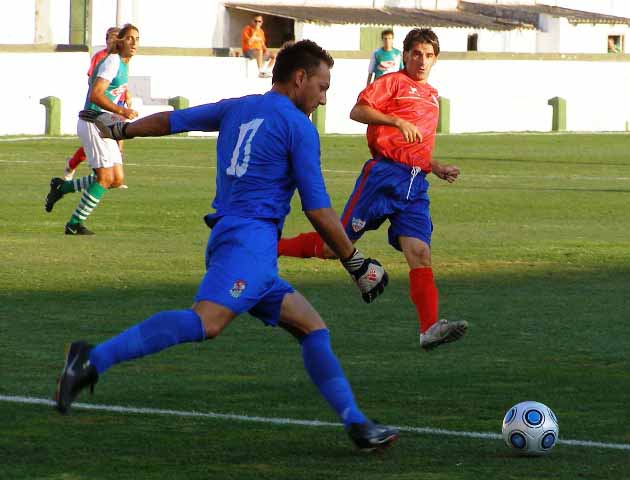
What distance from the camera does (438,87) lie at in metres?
42.6

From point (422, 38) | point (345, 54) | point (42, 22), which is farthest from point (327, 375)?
point (42, 22)

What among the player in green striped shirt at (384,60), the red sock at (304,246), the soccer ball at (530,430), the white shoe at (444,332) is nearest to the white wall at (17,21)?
the player in green striped shirt at (384,60)

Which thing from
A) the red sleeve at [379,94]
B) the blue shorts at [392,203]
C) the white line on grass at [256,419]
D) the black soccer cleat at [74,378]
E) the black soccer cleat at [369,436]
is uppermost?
the red sleeve at [379,94]

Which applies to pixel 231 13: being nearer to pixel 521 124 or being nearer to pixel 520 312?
pixel 521 124

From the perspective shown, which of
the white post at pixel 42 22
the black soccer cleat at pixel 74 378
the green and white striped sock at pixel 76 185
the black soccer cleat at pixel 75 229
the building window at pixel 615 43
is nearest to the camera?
the black soccer cleat at pixel 74 378

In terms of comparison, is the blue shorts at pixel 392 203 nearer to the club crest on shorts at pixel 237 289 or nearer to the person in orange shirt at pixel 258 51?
the club crest on shorts at pixel 237 289

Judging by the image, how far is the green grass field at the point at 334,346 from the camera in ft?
22.6

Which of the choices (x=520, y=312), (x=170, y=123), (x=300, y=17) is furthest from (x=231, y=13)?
(x=170, y=123)

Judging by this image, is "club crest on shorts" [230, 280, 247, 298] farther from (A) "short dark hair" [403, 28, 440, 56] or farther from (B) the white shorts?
(B) the white shorts

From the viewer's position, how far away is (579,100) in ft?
150

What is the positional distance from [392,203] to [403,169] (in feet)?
0.82

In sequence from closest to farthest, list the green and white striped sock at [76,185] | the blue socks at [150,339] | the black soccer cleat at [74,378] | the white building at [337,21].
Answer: the black soccer cleat at [74,378] < the blue socks at [150,339] < the green and white striped sock at [76,185] < the white building at [337,21]

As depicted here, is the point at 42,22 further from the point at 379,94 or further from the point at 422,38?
the point at 422,38

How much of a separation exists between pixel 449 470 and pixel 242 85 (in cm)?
3372
